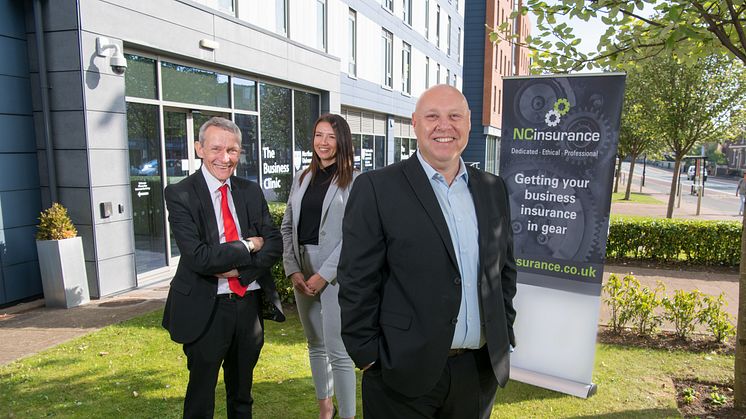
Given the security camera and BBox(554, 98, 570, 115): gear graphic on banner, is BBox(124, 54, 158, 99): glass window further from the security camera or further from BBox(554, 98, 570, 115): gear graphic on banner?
BBox(554, 98, 570, 115): gear graphic on banner

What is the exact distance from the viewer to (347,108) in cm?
1653

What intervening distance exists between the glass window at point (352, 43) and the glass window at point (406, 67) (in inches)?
212

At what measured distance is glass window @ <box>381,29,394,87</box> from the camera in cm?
1928

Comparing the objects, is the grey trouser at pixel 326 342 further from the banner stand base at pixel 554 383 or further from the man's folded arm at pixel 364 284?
the banner stand base at pixel 554 383

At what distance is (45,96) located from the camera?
6395mm

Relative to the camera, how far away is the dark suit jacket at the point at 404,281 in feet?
6.77

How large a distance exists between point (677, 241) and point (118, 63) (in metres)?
9.99

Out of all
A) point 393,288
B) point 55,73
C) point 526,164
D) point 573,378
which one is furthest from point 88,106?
point 573,378

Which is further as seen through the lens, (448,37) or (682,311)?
(448,37)

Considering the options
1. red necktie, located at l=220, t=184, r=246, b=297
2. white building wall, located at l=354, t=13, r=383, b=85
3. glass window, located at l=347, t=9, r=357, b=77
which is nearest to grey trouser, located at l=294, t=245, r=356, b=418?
red necktie, located at l=220, t=184, r=246, b=297

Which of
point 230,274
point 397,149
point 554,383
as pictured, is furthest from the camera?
point 397,149

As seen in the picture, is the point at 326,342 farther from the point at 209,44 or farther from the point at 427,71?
the point at 427,71

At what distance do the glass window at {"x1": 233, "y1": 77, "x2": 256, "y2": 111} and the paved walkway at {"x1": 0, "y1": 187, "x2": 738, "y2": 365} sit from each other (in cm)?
408

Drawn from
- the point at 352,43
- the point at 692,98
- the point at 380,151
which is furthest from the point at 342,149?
the point at 380,151
